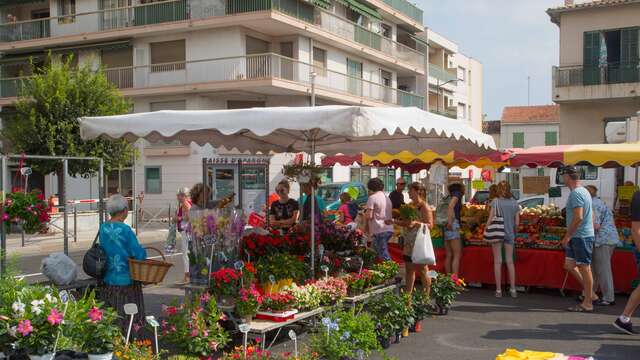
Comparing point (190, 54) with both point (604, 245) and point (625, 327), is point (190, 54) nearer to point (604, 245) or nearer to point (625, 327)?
point (604, 245)

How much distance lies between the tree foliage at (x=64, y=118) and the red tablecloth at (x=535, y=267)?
14023mm

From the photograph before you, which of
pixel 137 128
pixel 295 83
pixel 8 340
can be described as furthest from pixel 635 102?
pixel 8 340

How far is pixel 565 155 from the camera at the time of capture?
10.1 m

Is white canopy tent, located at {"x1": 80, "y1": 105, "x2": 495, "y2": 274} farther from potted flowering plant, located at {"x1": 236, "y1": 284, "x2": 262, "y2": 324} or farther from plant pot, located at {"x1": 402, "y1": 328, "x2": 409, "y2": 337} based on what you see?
potted flowering plant, located at {"x1": 236, "y1": 284, "x2": 262, "y2": 324}

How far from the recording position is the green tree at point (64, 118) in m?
21.3

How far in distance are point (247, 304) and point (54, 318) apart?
1819 mm

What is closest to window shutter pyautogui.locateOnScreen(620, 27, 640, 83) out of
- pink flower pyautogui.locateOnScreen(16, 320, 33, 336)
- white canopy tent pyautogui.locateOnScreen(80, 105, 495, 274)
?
white canopy tent pyautogui.locateOnScreen(80, 105, 495, 274)

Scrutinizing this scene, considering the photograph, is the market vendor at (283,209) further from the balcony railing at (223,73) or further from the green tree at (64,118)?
the balcony railing at (223,73)

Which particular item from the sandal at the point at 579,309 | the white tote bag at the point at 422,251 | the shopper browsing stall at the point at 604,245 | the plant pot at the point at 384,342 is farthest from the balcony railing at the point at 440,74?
the plant pot at the point at 384,342

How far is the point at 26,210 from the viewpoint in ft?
25.5

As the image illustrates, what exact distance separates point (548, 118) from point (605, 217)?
2013 inches

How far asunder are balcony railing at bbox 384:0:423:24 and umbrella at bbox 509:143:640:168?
27.5 meters

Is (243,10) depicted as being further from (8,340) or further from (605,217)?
(8,340)

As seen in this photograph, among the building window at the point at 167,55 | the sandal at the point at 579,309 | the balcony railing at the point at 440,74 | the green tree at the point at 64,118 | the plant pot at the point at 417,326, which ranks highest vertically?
the balcony railing at the point at 440,74
